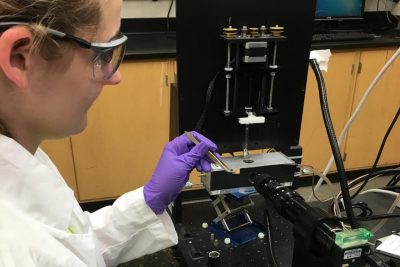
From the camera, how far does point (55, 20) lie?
→ 1.75ft

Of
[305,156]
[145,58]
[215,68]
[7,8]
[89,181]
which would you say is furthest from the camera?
[305,156]

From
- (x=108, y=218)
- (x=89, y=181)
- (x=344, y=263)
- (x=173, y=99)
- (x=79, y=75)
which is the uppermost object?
(x=79, y=75)

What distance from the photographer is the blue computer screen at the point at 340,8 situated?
8.73 feet

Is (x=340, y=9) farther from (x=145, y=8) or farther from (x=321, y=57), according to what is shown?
(x=321, y=57)

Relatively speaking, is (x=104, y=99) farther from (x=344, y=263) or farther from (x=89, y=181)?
(x=344, y=263)

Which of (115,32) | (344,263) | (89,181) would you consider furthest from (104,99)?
(344,263)

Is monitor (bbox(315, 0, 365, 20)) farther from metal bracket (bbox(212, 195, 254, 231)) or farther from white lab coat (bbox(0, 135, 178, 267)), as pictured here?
white lab coat (bbox(0, 135, 178, 267))

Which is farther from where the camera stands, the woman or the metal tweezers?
the metal tweezers

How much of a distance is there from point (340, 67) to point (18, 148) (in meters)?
2.26

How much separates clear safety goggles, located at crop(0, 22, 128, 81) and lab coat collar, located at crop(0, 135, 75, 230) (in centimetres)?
17

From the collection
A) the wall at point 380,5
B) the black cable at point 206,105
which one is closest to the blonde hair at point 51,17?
the black cable at point 206,105

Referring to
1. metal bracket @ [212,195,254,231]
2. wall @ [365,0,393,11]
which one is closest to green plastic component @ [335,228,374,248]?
metal bracket @ [212,195,254,231]

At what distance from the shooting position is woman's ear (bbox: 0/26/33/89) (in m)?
0.50

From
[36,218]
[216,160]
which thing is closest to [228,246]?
[216,160]
